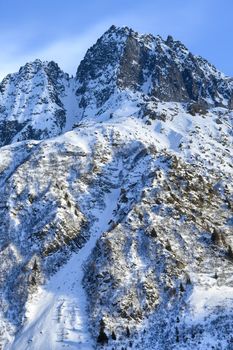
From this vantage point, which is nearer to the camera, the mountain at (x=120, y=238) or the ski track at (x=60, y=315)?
the ski track at (x=60, y=315)

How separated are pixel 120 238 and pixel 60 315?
13.6 m

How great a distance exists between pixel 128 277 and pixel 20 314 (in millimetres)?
12970

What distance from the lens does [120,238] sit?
226ft

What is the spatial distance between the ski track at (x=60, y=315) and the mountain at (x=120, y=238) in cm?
14

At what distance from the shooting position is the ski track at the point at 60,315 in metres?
55.7

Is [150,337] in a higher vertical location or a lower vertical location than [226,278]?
lower

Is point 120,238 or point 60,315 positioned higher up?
point 120,238

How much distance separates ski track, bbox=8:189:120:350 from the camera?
2194 inches

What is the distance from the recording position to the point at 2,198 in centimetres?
8250

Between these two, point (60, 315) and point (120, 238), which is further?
point (120, 238)

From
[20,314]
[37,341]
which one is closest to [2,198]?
[20,314]

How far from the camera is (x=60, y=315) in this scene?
5934cm

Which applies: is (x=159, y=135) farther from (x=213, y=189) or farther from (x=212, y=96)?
(x=212, y=96)

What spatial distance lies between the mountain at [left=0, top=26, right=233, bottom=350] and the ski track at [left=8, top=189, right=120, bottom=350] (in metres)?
0.14
